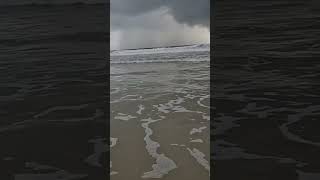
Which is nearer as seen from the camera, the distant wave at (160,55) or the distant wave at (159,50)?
the distant wave at (159,50)

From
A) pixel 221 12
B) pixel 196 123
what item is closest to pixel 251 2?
pixel 221 12

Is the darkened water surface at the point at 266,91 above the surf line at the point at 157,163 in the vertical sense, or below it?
above

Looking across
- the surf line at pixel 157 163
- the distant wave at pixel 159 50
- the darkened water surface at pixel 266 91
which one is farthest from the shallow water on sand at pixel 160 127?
the distant wave at pixel 159 50

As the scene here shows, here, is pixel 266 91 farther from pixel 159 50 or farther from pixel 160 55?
pixel 160 55

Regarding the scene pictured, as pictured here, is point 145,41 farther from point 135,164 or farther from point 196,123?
point 135,164

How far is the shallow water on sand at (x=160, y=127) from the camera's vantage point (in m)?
1.71
